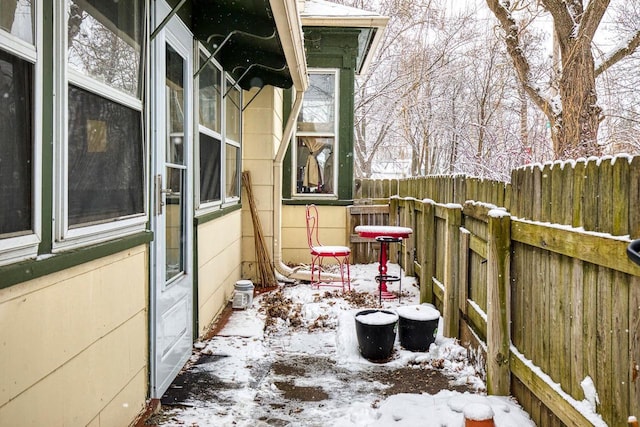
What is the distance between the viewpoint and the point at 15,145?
1615mm

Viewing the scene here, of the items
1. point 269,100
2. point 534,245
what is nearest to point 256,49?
point 269,100

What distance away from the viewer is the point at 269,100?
704 cm

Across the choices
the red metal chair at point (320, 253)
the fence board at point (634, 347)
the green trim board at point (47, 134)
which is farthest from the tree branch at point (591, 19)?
the green trim board at point (47, 134)

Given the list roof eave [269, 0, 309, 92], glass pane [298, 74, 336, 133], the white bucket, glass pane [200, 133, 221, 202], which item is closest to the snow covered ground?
the white bucket

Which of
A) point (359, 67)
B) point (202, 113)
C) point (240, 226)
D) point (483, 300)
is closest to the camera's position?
point (483, 300)

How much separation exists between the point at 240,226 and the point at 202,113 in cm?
254

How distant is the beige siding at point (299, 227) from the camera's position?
8289 millimetres

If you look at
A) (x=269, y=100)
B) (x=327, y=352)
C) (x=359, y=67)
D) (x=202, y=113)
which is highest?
(x=359, y=67)

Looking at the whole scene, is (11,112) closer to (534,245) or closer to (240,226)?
(534,245)

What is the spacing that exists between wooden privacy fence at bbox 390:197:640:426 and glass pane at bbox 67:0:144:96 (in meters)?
2.20

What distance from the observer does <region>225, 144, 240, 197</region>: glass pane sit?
19.6 feet

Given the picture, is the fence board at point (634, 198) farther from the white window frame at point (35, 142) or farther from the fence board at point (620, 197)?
the white window frame at point (35, 142)

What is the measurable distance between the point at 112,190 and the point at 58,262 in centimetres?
66

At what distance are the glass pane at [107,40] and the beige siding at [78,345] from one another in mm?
824
